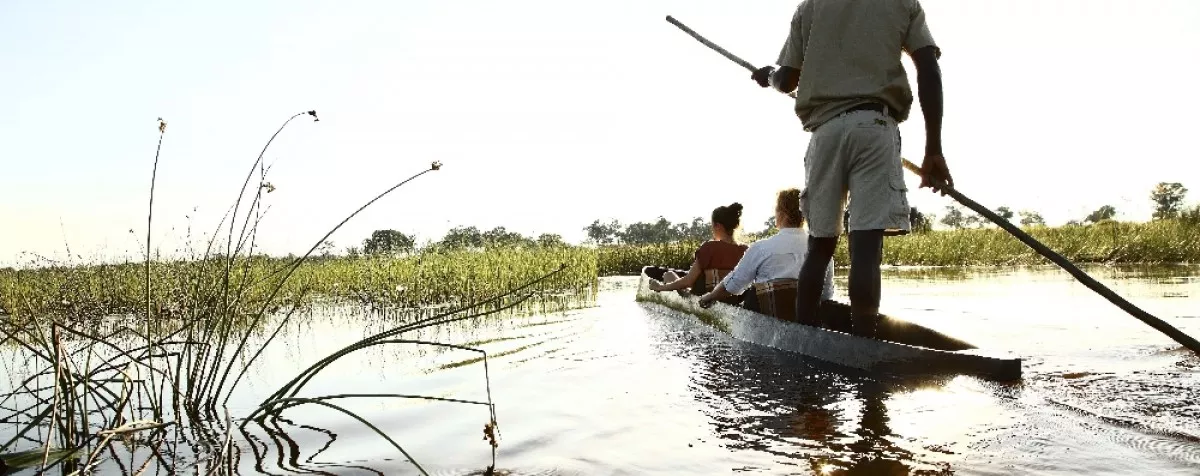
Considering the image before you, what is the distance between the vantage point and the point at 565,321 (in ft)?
27.2

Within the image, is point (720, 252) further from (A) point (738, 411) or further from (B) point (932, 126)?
(A) point (738, 411)

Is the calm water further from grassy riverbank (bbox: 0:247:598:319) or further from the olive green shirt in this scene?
grassy riverbank (bbox: 0:247:598:319)

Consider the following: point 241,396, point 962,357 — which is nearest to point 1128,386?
point 962,357

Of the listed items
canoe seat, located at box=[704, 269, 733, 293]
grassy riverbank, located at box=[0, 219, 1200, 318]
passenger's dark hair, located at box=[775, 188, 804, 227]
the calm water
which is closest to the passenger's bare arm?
canoe seat, located at box=[704, 269, 733, 293]

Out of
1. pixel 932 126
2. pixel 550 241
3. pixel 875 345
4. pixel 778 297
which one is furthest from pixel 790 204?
pixel 550 241

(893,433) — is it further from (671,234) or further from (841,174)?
(671,234)

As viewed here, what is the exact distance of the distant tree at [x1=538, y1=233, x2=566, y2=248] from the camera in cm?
1842

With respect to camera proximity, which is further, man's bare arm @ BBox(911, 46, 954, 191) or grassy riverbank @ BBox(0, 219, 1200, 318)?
grassy riverbank @ BBox(0, 219, 1200, 318)

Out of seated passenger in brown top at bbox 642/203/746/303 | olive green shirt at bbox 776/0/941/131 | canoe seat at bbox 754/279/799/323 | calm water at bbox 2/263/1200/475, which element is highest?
olive green shirt at bbox 776/0/941/131

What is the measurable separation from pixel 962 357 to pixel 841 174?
46.9 inches

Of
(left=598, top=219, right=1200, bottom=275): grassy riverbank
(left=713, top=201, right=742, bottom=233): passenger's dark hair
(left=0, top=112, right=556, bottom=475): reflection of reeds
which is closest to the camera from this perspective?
(left=0, top=112, right=556, bottom=475): reflection of reeds

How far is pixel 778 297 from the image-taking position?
6.01m

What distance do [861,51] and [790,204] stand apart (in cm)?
175

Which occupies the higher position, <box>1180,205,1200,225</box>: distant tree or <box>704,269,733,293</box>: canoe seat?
<box>1180,205,1200,225</box>: distant tree
